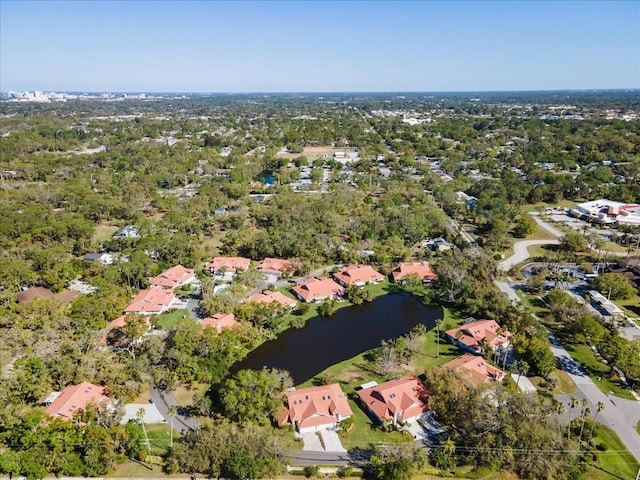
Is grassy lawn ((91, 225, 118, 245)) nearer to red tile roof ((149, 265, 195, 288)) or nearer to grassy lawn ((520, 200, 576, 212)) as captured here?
red tile roof ((149, 265, 195, 288))

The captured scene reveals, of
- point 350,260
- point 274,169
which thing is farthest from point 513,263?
point 274,169

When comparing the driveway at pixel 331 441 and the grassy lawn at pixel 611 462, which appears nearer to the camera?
the grassy lawn at pixel 611 462

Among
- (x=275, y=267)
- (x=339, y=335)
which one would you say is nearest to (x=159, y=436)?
(x=339, y=335)

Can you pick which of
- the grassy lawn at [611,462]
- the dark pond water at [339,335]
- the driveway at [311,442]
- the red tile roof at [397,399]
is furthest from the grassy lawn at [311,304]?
the grassy lawn at [611,462]

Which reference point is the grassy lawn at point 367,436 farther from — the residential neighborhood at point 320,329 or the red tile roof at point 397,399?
the red tile roof at point 397,399

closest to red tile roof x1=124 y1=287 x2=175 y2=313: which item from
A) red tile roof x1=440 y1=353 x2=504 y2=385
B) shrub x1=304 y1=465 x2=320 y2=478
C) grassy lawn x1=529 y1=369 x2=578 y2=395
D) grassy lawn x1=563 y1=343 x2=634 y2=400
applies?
shrub x1=304 y1=465 x2=320 y2=478

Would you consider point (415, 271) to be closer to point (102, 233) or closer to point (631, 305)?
point (631, 305)

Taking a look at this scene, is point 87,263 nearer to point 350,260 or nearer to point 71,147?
point 350,260
